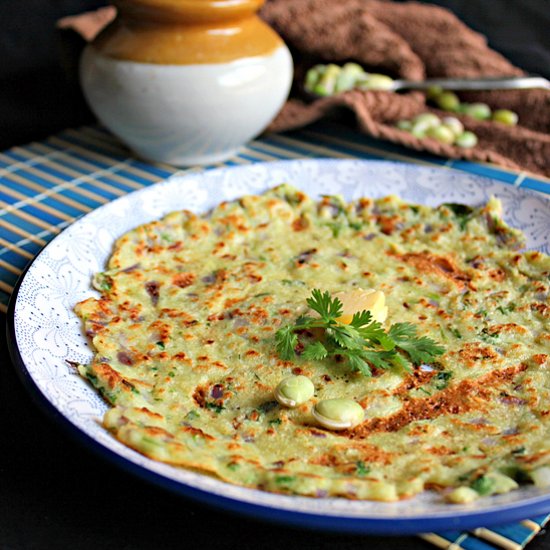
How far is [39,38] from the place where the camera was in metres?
5.81

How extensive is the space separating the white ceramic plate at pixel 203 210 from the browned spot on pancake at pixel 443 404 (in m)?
0.33

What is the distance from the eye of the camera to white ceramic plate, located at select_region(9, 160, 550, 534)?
174 cm

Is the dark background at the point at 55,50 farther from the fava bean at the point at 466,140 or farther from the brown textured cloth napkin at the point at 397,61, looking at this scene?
the fava bean at the point at 466,140

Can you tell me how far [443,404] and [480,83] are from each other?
2.92 m

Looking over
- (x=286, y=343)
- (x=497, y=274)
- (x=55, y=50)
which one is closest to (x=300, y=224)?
(x=497, y=274)

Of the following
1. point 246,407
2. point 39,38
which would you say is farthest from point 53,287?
point 39,38

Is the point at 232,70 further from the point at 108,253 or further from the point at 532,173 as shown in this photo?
the point at 532,173

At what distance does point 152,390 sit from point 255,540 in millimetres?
566

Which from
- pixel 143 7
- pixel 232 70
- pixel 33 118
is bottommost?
pixel 33 118

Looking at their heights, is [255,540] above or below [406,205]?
below

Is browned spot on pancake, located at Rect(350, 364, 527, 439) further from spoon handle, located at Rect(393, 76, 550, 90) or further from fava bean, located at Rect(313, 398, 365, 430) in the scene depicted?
spoon handle, located at Rect(393, 76, 550, 90)

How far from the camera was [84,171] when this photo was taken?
418cm

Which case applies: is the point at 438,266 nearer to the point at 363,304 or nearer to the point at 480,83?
the point at 363,304

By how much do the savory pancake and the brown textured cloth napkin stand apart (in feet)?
3.55
